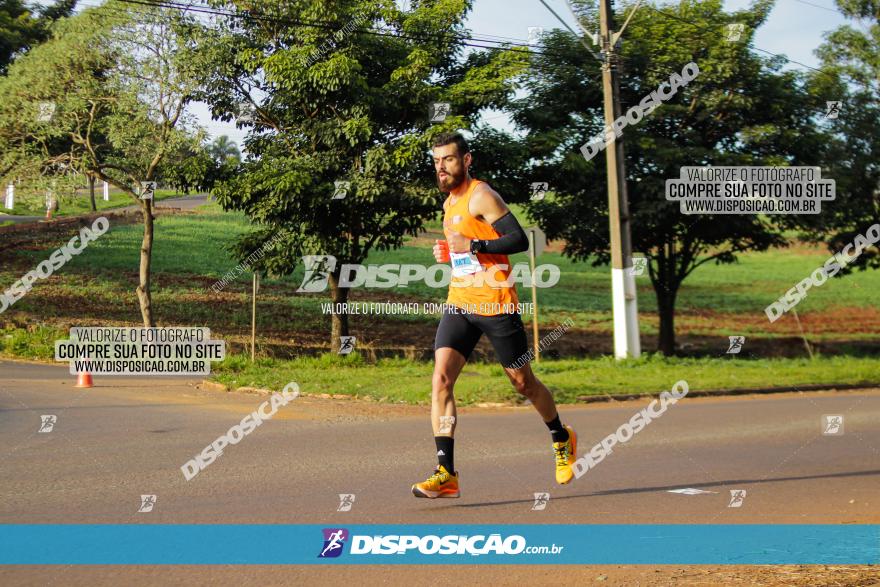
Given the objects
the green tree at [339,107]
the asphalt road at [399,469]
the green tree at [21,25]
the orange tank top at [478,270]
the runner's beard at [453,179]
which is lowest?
the asphalt road at [399,469]

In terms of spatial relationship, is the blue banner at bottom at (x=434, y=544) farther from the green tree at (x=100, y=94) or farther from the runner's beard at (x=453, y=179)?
the green tree at (x=100, y=94)

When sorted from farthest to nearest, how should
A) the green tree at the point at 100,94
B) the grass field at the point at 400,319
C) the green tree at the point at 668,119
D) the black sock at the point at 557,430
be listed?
the green tree at the point at 668,119 < the green tree at the point at 100,94 < the grass field at the point at 400,319 < the black sock at the point at 557,430

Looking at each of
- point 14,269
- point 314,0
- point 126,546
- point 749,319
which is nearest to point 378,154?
point 314,0

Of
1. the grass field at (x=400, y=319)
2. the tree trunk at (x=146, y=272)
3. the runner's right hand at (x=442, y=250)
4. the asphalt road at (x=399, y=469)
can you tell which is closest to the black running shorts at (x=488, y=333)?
the runner's right hand at (x=442, y=250)

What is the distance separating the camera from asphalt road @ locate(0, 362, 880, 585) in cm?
613

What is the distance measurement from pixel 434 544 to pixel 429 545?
3cm

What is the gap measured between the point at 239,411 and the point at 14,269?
74.9ft

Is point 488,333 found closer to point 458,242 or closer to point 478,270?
point 478,270

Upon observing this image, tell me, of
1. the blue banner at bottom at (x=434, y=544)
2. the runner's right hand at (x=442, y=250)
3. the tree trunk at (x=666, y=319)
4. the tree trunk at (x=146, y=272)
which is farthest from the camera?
the tree trunk at (x=666, y=319)

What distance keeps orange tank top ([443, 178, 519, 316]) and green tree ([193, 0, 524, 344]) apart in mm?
12904

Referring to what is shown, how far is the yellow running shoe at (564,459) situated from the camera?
666 centimetres

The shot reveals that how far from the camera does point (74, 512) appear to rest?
6223 millimetres

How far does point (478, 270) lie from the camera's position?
6207mm

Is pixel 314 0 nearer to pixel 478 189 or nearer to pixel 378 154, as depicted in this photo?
pixel 378 154
